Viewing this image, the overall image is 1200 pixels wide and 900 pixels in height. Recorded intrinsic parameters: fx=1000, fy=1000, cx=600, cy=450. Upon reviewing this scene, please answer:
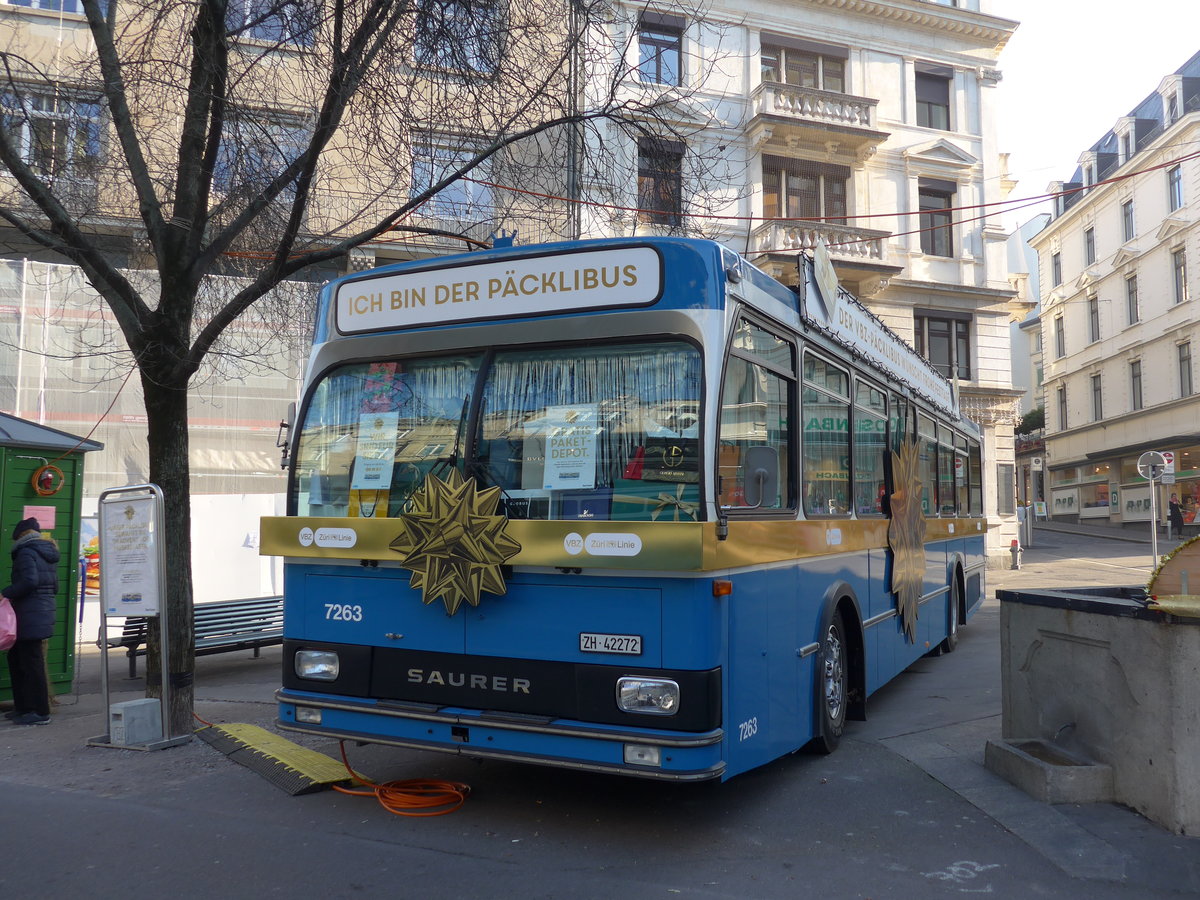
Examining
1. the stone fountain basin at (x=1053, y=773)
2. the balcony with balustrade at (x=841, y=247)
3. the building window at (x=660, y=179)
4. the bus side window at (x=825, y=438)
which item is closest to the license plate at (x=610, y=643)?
the bus side window at (x=825, y=438)

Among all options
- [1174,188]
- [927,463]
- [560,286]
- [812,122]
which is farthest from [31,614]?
[1174,188]

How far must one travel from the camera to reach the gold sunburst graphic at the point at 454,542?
486 centimetres

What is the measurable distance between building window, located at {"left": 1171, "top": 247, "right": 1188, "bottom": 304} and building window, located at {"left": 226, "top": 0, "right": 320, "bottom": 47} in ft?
130

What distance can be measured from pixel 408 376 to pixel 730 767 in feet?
8.62

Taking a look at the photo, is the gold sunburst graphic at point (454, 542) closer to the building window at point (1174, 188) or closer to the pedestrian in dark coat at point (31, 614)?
the pedestrian in dark coat at point (31, 614)

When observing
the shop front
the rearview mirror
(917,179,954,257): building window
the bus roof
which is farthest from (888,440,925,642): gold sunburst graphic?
the shop front

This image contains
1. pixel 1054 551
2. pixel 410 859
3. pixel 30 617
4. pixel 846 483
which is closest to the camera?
pixel 410 859

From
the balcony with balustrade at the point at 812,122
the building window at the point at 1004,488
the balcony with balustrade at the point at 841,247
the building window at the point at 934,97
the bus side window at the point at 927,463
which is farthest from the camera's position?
the building window at the point at 1004,488

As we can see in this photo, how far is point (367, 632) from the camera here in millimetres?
5277

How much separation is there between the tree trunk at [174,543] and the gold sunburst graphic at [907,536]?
5.48 m

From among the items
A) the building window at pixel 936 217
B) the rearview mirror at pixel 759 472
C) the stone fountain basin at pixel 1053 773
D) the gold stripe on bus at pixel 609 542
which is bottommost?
the stone fountain basin at pixel 1053 773

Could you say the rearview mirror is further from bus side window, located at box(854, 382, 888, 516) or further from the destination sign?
bus side window, located at box(854, 382, 888, 516)

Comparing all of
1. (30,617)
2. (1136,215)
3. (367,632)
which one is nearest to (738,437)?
(367,632)

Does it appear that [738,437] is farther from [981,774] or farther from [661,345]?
[981,774]
